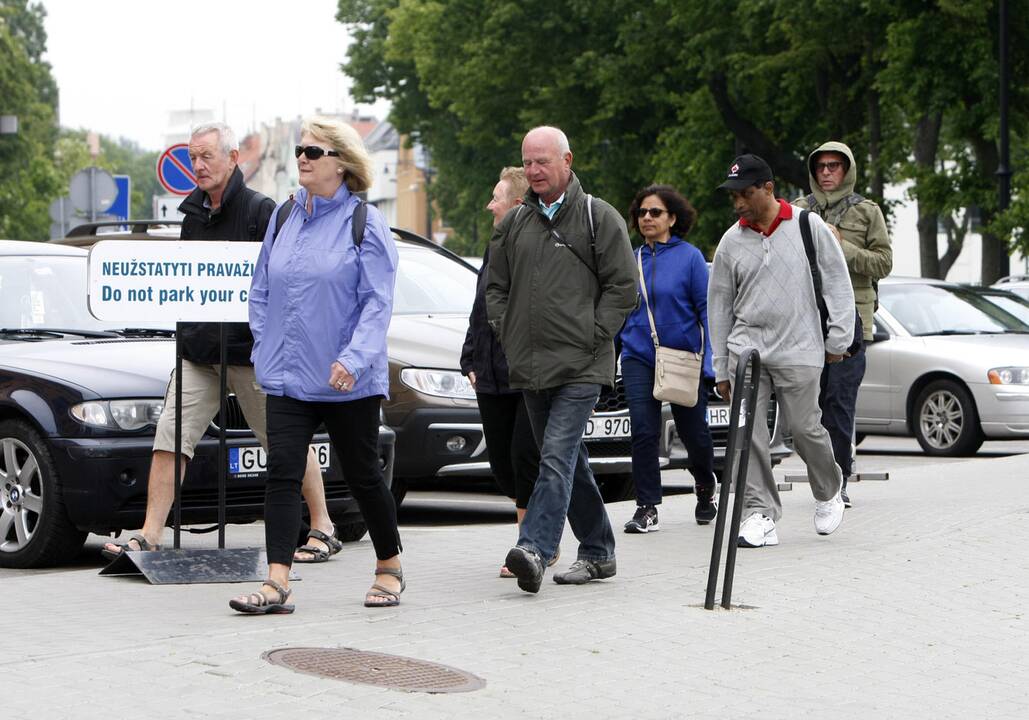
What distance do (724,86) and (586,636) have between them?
3149 centimetres

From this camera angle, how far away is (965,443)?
1554 cm

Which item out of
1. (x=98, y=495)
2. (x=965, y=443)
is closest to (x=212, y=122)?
(x=98, y=495)

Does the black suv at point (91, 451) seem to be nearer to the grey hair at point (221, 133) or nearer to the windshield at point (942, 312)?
the grey hair at point (221, 133)

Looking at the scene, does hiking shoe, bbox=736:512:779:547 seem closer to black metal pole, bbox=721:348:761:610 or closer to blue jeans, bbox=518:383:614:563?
black metal pole, bbox=721:348:761:610

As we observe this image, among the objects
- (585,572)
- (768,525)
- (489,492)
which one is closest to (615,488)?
(489,492)

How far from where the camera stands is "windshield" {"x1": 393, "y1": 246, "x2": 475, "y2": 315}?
11.2m

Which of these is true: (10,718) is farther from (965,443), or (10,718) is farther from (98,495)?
(965,443)

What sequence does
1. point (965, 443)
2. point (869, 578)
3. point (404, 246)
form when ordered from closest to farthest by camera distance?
point (869, 578) → point (404, 246) → point (965, 443)

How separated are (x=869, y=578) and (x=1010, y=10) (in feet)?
77.9

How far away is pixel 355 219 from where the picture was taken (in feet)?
22.1

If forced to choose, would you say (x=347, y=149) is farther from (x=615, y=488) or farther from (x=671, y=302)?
(x=615, y=488)

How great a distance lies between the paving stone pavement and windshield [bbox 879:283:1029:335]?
7200 millimetres

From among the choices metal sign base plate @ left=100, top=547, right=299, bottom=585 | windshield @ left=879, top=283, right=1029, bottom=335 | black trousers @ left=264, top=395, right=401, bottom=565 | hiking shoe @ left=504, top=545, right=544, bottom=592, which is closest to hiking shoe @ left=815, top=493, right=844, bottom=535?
hiking shoe @ left=504, top=545, right=544, bottom=592

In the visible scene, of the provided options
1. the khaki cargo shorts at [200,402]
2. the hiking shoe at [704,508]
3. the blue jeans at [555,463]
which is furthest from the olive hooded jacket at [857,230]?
the khaki cargo shorts at [200,402]
